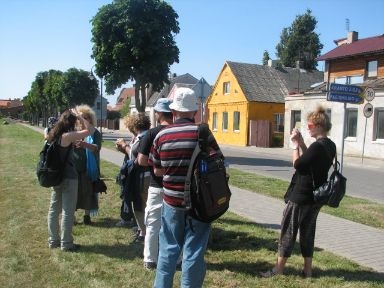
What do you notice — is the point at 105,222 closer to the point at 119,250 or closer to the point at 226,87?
the point at 119,250

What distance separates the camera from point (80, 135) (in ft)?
18.0

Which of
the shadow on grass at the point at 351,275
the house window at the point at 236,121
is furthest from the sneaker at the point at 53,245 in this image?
the house window at the point at 236,121

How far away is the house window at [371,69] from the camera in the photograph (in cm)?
2809

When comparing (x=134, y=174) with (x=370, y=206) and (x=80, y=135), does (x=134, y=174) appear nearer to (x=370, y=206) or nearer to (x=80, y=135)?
(x=80, y=135)

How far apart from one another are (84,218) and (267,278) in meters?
3.50

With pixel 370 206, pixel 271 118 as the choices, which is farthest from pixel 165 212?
pixel 271 118

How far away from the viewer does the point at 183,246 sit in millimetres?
3928

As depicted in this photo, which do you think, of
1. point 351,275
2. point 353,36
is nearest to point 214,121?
point 353,36

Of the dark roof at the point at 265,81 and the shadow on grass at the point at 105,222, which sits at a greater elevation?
the dark roof at the point at 265,81

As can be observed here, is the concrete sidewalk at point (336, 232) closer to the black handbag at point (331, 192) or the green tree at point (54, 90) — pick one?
the black handbag at point (331, 192)

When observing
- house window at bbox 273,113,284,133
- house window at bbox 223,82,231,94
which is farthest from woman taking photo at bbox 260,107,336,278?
house window at bbox 223,82,231,94

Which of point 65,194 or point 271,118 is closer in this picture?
point 65,194

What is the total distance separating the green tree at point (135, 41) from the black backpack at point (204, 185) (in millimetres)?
15203

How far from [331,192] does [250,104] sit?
100 feet
